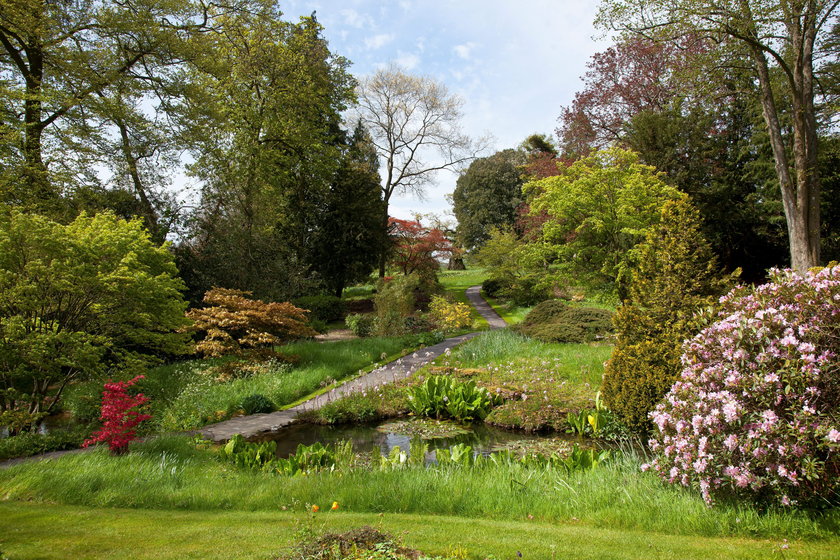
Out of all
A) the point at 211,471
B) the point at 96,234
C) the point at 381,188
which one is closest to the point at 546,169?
the point at 381,188

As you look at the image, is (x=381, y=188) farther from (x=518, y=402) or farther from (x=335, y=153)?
(x=518, y=402)

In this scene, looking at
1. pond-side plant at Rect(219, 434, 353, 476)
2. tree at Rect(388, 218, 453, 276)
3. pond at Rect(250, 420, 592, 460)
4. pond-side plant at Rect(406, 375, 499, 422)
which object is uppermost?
tree at Rect(388, 218, 453, 276)

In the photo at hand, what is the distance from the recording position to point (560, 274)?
46.7 feet

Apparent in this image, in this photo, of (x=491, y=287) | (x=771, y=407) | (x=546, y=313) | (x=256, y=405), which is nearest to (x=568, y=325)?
(x=546, y=313)

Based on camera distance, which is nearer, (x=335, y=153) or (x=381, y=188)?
(x=335, y=153)

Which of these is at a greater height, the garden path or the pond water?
the garden path

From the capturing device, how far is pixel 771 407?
3.78 m

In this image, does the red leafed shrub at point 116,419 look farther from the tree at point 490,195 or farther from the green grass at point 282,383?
the tree at point 490,195

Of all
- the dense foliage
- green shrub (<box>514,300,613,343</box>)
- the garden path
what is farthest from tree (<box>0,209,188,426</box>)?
green shrub (<box>514,300,613,343</box>)

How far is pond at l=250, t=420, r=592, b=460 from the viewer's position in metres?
7.38

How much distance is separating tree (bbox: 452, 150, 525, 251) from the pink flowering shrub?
36341 mm

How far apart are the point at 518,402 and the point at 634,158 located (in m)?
8.78

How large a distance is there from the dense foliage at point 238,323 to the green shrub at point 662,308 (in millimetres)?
7697

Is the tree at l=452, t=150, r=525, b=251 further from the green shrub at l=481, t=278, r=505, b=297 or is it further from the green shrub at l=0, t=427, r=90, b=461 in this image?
the green shrub at l=0, t=427, r=90, b=461
